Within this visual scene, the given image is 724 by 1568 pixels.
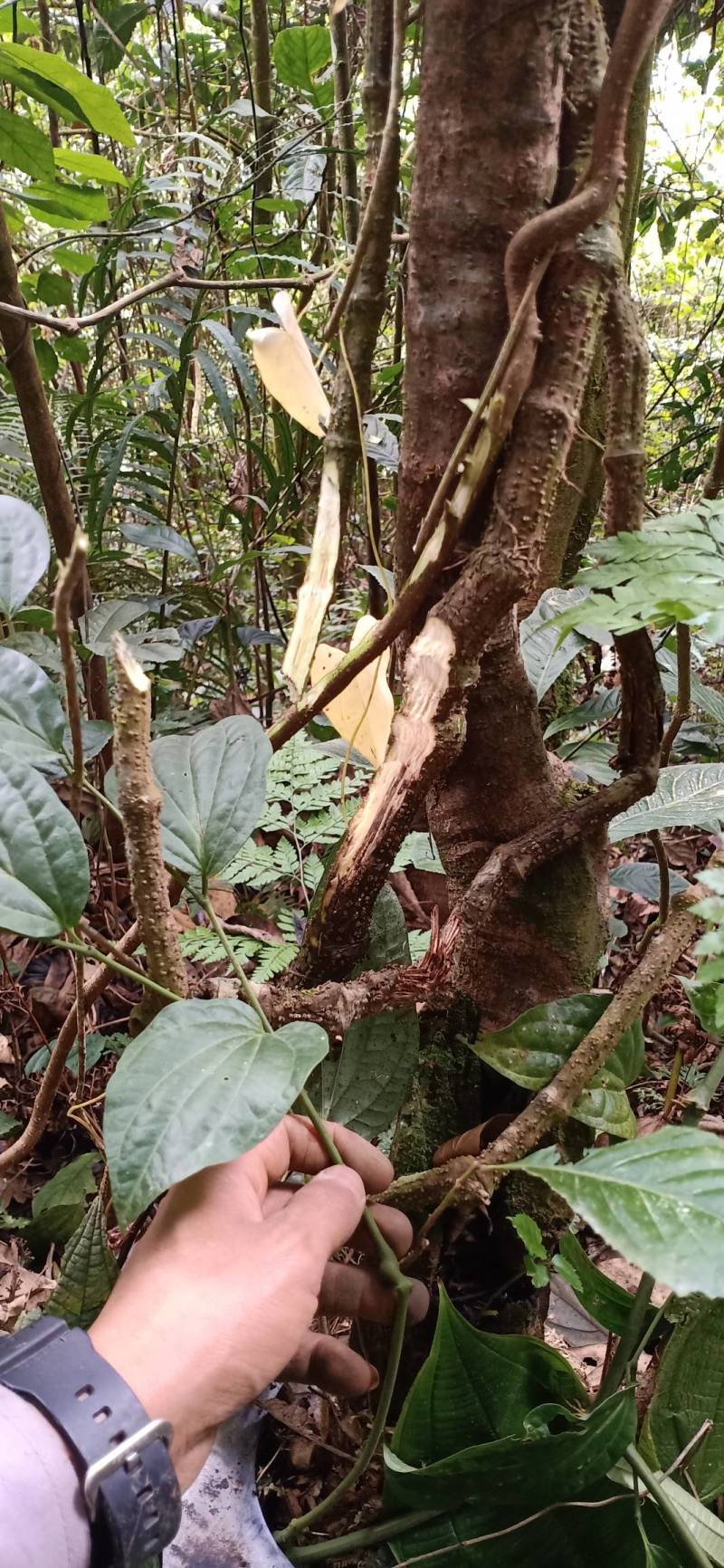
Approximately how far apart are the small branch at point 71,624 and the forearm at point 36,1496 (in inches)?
15.2

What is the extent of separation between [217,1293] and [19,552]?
1.99ft

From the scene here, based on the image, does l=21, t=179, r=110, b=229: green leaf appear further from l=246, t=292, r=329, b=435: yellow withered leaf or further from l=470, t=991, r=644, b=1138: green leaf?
l=470, t=991, r=644, b=1138: green leaf

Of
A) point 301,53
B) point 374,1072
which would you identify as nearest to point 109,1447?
point 374,1072

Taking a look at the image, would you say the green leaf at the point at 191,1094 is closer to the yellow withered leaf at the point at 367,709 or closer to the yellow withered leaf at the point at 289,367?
the yellow withered leaf at the point at 367,709

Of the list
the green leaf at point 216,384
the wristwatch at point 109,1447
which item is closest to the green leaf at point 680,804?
the wristwatch at point 109,1447

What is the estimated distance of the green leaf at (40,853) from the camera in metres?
0.56

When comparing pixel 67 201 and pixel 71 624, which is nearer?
pixel 71 624

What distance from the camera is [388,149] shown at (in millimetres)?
765

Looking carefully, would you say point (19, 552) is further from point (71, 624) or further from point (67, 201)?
point (67, 201)

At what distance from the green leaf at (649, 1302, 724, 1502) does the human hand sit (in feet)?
1.04

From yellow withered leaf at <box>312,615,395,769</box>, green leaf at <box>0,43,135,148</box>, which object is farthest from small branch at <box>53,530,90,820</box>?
green leaf at <box>0,43,135,148</box>

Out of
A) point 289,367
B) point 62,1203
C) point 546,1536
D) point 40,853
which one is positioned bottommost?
point 62,1203

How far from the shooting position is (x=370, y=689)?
2.52ft

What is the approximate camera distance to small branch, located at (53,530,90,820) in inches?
15.2
